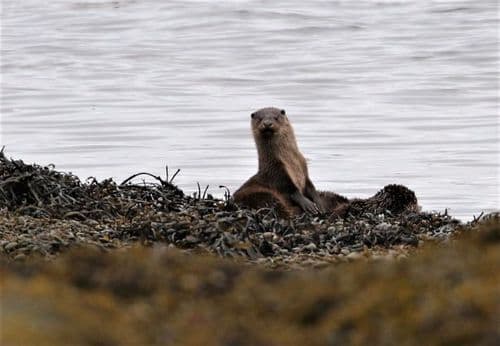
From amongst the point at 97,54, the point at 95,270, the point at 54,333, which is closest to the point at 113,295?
the point at 95,270

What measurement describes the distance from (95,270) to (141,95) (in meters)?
19.8

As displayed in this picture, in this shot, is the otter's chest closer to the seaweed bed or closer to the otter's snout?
the otter's snout

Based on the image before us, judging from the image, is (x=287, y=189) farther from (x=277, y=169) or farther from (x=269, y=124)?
(x=269, y=124)

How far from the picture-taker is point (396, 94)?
894 inches

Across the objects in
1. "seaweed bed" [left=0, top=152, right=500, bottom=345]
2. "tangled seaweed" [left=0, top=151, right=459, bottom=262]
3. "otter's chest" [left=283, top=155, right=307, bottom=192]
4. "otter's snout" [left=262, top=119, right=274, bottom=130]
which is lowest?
"tangled seaweed" [left=0, top=151, right=459, bottom=262]

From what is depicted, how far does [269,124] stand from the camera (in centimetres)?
1245

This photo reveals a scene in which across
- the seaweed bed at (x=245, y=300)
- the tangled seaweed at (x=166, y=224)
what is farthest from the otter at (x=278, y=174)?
the seaweed bed at (x=245, y=300)

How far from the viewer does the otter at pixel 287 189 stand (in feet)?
37.2

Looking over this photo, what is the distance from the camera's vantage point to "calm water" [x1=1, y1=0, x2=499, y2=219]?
16328 mm

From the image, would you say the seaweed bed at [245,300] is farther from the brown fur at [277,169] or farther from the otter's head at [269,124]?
the otter's head at [269,124]

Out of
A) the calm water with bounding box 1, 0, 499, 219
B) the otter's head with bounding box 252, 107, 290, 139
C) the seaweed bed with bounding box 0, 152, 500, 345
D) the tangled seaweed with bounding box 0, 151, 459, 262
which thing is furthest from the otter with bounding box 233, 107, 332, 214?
the seaweed bed with bounding box 0, 152, 500, 345

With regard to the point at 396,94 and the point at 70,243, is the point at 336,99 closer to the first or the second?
the point at 396,94

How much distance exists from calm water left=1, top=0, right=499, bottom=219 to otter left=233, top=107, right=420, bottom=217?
1.74 metres

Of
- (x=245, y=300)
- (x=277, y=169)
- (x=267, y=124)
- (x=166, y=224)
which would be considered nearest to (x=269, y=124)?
(x=267, y=124)
